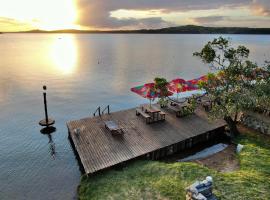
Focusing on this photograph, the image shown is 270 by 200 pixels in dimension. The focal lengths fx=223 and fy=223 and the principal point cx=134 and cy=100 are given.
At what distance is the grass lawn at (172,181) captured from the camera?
39.5 ft

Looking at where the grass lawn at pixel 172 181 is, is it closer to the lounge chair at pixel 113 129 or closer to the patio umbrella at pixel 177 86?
the lounge chair at pixel 113 129

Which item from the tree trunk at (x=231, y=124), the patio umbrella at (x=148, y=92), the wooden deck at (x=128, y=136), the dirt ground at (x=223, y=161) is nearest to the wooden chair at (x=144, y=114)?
the wooden deck at (x=128, y=136)

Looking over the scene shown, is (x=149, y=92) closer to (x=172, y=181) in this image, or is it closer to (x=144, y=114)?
(x=144, y=114)

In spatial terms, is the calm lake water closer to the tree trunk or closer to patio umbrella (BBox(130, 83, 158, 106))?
patio umbrella (BBox(130, 83, 158, 106))

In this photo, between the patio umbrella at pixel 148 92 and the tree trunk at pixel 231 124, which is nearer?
the tree trunk at pixel 231 124

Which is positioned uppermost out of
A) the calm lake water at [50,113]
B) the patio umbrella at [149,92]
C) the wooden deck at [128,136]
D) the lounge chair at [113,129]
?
the patio umbrella at [149,92]

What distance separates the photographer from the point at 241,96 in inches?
735

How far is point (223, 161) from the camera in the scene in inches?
670

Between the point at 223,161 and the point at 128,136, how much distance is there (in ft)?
25.4

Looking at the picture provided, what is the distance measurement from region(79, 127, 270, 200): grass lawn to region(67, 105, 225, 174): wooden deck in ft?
3.62

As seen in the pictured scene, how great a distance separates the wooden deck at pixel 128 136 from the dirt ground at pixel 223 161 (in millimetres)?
2686

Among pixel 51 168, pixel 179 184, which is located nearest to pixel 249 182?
pixel 179 184

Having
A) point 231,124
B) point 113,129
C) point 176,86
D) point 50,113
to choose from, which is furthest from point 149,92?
point 50,113

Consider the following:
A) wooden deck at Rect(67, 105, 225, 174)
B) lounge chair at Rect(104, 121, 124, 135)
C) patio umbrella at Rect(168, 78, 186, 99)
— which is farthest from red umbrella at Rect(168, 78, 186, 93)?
lounge chair at Rect(104, 121, 124, 135)
